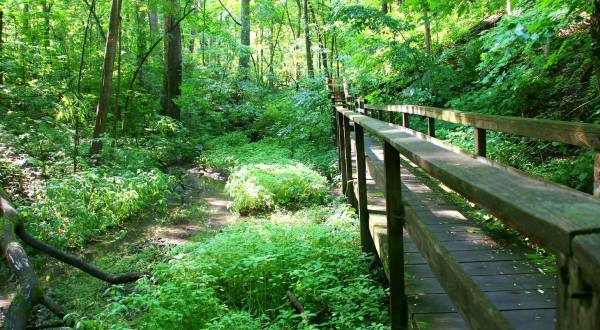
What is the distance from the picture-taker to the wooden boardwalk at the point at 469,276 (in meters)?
2.71

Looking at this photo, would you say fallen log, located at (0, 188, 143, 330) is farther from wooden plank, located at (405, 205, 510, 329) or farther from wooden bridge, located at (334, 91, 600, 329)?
wooden plank, located at (405, 205, 510, 329)

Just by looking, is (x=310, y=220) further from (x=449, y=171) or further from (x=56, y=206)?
(x=449, y=171)

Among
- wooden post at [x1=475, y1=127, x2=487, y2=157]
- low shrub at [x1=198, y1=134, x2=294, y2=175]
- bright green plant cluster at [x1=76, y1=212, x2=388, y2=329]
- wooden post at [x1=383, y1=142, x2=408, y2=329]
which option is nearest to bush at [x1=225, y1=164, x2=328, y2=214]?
low shrub at [x1=198, y1=134, x2=294, y2=175]

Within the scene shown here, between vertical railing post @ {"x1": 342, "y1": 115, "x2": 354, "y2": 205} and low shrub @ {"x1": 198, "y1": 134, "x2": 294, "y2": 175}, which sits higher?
vertical railing post @ {"x1": 342, "y1": 115, "x2": 354, "y2": 205}

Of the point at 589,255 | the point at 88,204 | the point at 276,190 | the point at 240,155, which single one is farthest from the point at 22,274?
the point at 240,155

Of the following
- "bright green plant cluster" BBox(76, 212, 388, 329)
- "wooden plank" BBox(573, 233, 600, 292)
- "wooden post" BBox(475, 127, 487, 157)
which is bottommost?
"bright green plant cluster" BBox(76, 212, 388, 329)

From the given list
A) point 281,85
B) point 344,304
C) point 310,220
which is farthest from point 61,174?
point 281,85

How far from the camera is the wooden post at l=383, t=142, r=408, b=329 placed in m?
3.16

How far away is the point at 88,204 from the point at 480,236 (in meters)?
7.81

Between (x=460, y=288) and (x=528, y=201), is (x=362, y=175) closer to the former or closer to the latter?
(x=460, y=288)

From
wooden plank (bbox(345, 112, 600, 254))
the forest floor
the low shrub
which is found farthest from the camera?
the low shrub

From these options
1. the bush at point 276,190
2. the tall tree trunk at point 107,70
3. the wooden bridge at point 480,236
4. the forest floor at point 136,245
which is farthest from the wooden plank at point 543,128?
the tall tree trunk at point 107,70

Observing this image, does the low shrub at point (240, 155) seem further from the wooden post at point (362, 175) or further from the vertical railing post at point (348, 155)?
the wooden post at point (362, 175)

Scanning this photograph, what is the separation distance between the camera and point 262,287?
5.65 m
